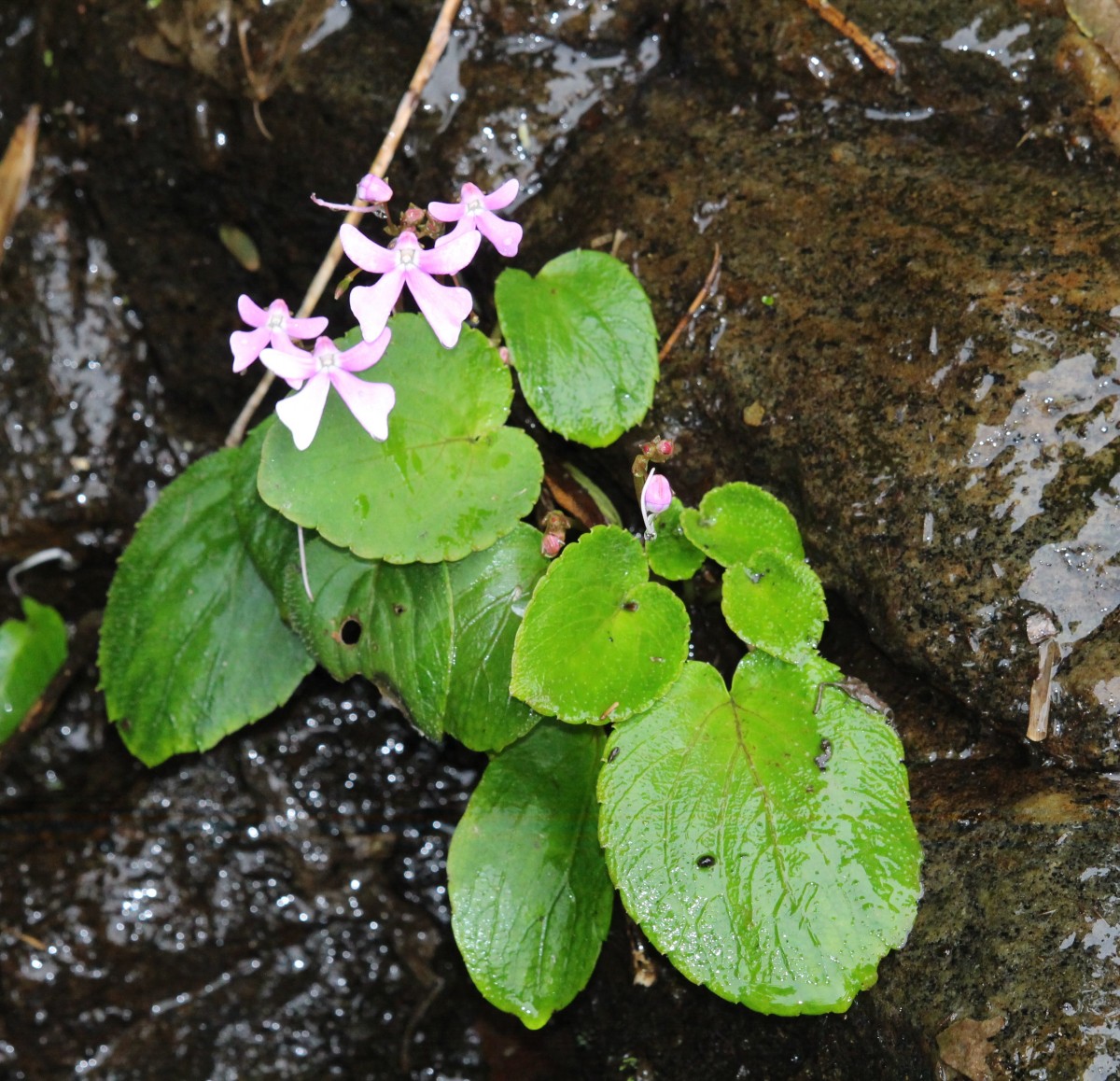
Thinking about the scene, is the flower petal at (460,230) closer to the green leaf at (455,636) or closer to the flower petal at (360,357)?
the flower petal at (360,357)

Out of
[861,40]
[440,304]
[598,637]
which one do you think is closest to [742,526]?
[598,637]

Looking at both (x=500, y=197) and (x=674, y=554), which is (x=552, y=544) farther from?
(x=500, y=197)

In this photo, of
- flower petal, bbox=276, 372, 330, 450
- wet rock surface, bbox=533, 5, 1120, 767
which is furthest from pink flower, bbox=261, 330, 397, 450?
wet rock surface, bbox=533, 5, 1120, 767

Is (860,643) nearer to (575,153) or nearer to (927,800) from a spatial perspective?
(927,800)

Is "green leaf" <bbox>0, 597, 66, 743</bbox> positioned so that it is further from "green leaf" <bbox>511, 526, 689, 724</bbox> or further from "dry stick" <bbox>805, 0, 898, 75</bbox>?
"dry stick" <bbox>805, 0, 898, 75</bbox>

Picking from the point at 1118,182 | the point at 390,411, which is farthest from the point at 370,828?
the point at 1118,182

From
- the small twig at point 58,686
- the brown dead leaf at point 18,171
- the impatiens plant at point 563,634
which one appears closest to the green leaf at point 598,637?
the impatiens plant at point 563,634
